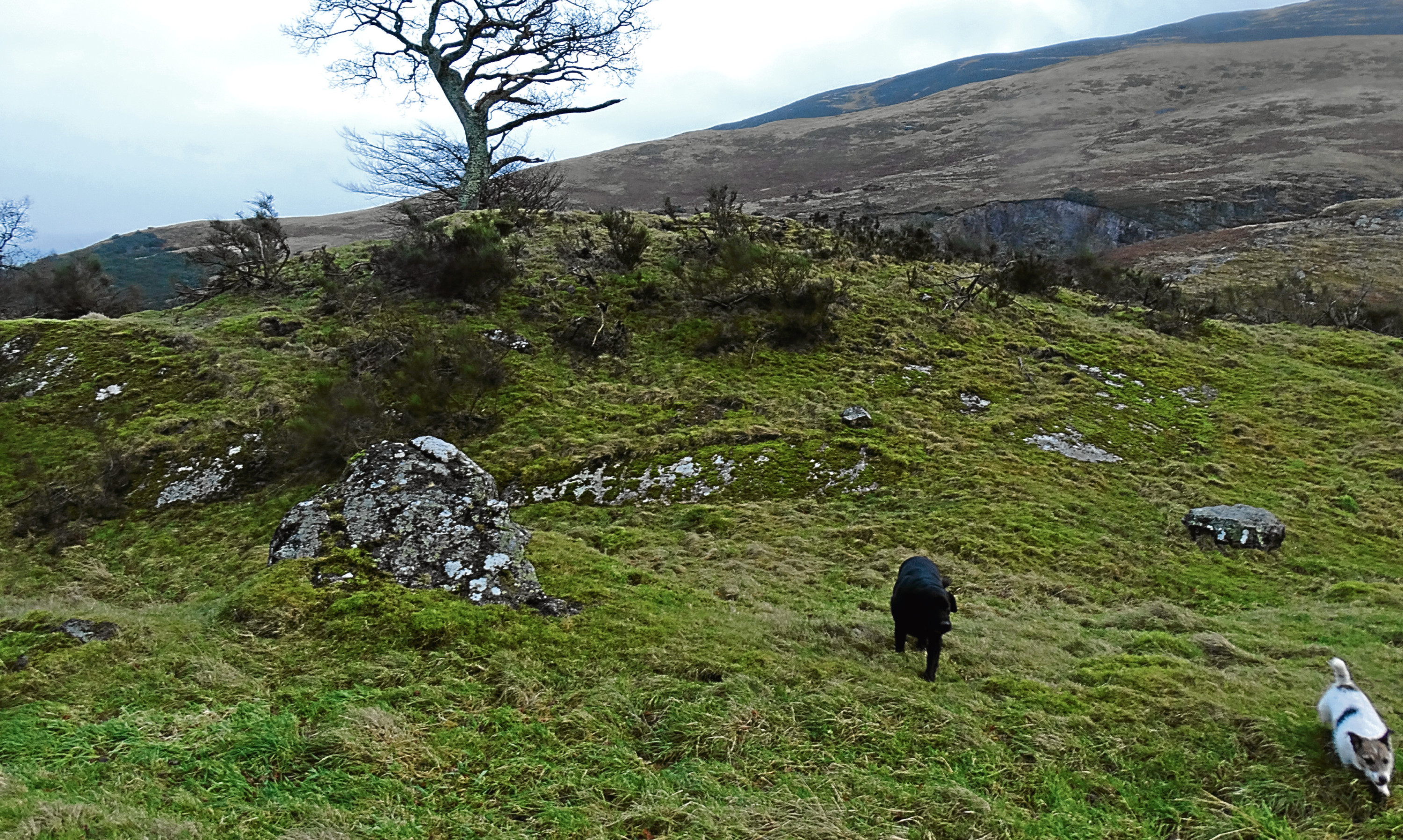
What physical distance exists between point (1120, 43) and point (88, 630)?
201 metres

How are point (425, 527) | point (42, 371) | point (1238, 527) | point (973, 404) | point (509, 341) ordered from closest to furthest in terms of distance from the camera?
1. point (425, 527)
2. point (1238, 527)
3. point (42, 371)
4. point (973, 404)
5. point (509, 341)

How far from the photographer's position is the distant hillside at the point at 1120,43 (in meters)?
126

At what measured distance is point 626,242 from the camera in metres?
17.2

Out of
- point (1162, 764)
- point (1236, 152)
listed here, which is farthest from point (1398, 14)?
point (1162, 764)

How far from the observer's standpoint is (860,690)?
466cm

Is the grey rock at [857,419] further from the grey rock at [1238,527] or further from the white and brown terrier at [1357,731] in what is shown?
the white and brown terrier at [1357,731]

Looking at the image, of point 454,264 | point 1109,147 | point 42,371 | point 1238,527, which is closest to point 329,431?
point 454,264

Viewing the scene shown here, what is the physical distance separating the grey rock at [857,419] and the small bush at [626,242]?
25.6 feet

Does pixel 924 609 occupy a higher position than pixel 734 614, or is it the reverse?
pixel 924 609

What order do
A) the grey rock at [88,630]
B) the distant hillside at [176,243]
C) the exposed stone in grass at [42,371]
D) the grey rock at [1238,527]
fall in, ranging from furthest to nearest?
the distant hillside at [176,243], the exposed stone in grass at [42,371], the grey rock at [1238,527], the grey rock at [88,630]

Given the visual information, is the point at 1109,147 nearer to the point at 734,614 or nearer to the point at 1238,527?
the point at 1238,527

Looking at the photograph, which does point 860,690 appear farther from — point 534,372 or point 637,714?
point 534,372

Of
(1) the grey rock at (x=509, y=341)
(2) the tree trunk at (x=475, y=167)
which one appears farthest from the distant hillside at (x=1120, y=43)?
(1) the grey rock at (x=509, y=341)

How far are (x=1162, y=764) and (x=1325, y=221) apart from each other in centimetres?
5289
